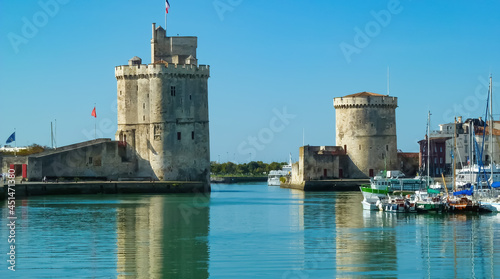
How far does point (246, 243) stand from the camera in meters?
28.7

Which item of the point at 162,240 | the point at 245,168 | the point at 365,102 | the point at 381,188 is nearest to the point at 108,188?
the point at 381,188

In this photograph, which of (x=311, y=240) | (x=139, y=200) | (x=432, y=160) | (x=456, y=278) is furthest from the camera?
(x=432, y=160)

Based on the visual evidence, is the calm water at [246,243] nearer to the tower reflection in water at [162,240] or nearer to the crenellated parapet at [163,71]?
the tower reflection in water at [162,240]

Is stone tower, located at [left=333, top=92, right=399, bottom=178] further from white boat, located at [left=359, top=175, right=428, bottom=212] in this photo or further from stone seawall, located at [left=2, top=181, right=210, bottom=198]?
stone seawall, located at [left=2, top=181, right=210, bottom=198]

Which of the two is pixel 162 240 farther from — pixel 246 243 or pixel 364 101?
pixel 364 101

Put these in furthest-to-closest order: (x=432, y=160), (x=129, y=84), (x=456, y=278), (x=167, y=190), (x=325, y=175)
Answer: (x=432, y=160)
(x=325, y=175)
(x=129, y=84)
(x=167, y=190)
(x=456, y=278)

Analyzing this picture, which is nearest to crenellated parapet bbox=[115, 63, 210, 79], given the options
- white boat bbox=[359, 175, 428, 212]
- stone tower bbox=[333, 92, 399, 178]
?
stone tower bbox=[333, 92, 399, 178]

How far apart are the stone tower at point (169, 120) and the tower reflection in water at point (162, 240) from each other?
1371cm

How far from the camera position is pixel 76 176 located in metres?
60.0

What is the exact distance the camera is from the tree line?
424 feet

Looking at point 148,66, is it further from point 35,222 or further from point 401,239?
point 401,239

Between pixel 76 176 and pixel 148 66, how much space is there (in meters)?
8.62

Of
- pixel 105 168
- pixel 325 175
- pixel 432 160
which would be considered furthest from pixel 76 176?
pixel 432 160

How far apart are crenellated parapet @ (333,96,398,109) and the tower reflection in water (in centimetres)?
2540
